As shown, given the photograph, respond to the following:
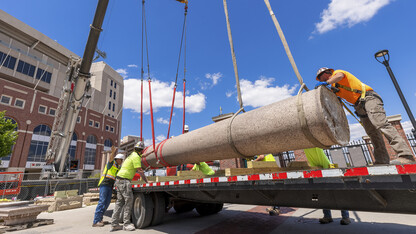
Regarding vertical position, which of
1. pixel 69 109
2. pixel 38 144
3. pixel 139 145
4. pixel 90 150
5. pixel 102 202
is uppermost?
pixel 38 144

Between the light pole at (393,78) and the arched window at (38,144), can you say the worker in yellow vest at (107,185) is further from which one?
the arched window at (38,144)

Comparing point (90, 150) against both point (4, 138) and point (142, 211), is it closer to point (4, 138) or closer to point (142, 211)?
point (4, 138)

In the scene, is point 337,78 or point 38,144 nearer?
point 337,78

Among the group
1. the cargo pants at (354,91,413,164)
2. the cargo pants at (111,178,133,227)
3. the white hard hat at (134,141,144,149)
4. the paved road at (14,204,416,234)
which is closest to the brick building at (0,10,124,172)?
the white hard hat at (134,141,144,149)

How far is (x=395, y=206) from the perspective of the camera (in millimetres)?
2072

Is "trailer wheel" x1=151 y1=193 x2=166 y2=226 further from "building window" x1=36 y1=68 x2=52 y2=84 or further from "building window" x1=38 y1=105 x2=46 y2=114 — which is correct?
"building window" x1=36 y1=68 x2=52 y2=84

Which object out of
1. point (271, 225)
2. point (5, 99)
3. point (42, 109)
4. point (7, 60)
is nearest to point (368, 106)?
point (271, 225)

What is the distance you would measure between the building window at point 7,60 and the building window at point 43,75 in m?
3.40

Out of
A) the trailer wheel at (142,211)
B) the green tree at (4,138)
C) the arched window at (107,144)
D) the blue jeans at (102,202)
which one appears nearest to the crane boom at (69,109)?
the blue jeans at (102,202)

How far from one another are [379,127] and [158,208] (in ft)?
15.1

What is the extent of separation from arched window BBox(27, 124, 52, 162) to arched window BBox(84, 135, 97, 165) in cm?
678

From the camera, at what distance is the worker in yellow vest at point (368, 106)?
2.61 metres

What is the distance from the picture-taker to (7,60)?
3034 centimetres

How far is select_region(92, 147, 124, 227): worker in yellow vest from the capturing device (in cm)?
527
